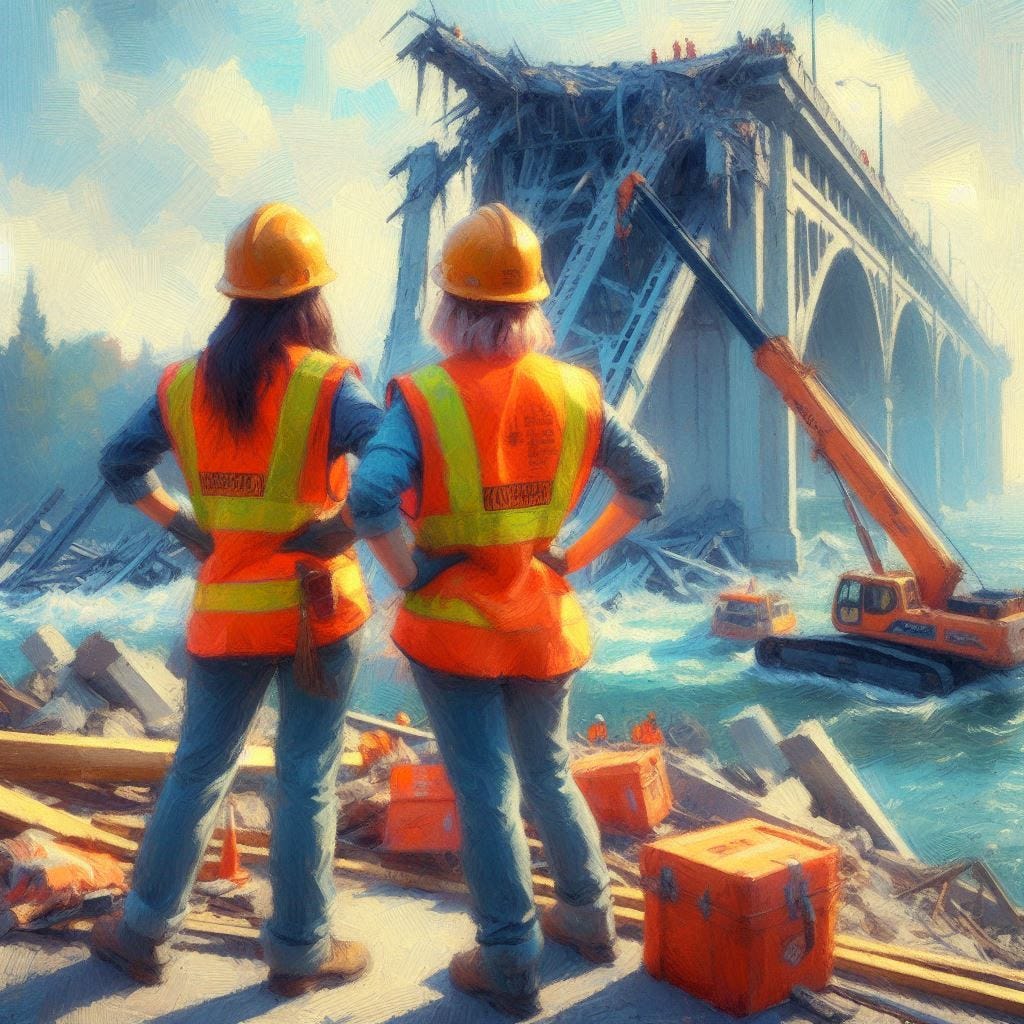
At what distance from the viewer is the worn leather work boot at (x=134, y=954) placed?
250cm

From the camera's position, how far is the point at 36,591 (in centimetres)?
1902

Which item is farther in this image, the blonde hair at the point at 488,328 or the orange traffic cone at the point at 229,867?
the orange traffic cone at the point at 229,867

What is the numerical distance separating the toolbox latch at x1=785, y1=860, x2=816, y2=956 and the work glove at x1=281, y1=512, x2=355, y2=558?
1433 mm

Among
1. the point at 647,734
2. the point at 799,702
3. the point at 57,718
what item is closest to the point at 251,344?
the point at 57,718

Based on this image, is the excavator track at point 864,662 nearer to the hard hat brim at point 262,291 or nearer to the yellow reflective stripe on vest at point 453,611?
the yellow reflective stripe on vest at point 453,611

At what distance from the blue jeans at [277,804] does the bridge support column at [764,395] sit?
18.3 m

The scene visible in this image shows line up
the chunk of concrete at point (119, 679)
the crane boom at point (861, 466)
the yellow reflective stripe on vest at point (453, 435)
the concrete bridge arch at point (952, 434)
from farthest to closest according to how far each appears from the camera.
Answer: the concrete bridge arch at point (952, 434) < the crane boom at point (861, 466) < the chunk of concrete at point (119, 679) < the yellow reflective stripe on vest at point (453, 435)

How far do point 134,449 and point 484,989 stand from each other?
1693 millimetres

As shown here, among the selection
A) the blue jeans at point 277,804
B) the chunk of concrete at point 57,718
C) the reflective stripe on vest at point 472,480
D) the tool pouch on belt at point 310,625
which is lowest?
the chunk of concrete at point 57,718

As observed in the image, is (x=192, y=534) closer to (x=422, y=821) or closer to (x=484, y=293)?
(x=484, y=293)

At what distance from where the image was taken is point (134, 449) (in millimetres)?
2600

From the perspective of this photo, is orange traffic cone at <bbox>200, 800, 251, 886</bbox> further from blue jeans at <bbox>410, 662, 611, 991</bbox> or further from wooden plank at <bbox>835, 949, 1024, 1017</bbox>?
wooden plank at <bbox>835, 949, 1024, 1017</bbox>

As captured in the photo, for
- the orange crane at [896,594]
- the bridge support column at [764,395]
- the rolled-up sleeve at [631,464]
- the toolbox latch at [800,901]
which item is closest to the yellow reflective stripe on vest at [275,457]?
the rolled-up sleeve at [631,464]

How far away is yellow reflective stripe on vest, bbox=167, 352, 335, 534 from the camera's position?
241 centimetres
